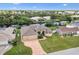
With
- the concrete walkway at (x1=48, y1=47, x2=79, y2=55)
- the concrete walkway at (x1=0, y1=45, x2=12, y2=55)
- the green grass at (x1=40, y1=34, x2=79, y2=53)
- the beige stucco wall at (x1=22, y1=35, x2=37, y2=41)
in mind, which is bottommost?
the concrete walkway at (x1=48, y1=47, x2=79, y2=55)

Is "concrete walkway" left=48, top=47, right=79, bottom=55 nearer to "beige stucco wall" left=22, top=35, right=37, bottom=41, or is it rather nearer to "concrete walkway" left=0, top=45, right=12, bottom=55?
"beige stucco wall" left=22, top=35, right=37, bottom=41

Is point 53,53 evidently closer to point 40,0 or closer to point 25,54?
point 25,54

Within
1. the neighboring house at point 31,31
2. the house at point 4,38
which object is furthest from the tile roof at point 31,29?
the house at point 4,38

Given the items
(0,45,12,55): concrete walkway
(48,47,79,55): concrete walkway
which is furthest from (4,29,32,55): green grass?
(48,47,79,55): concrete walkway

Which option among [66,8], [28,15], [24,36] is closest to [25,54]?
[24,36]

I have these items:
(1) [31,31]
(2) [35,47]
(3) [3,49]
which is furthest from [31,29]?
(3) [3,49]

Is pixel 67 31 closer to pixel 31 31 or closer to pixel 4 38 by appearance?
pixel 31 31

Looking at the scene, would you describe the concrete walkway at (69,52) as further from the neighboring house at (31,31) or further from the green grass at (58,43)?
the neighboring house at (31,31)
